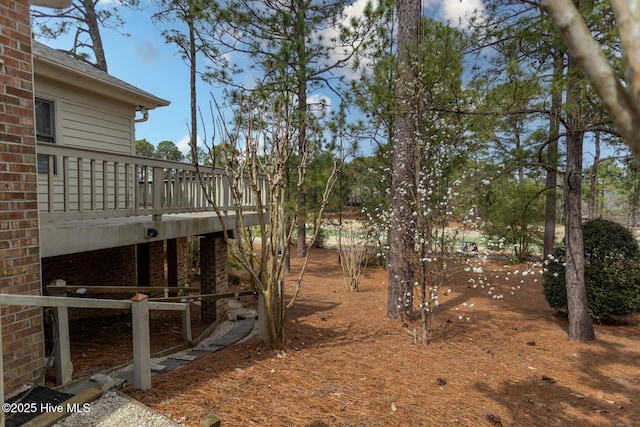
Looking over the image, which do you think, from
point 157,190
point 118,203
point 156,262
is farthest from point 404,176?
point 156,262

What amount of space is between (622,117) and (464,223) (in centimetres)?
507

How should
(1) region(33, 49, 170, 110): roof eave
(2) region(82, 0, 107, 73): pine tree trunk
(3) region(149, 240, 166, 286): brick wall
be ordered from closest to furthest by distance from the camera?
1. (1) region(33, 49, 170, 110): roof eave
2. (3) region(149, 240, 166, 286): brick wall
3. (2) region(82, 0, 107, 73): pine tree trunk

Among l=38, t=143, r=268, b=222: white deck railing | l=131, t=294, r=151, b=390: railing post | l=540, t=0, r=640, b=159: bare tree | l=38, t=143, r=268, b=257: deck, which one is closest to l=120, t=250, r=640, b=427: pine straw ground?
l=131, t=294, r=151, b=390: railing post

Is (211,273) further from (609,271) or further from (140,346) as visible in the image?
(609,271)

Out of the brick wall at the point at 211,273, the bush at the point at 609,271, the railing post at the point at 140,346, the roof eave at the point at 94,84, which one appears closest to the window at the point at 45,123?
the roof eave at the point at 94,84

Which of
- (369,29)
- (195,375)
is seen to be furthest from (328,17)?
(195,375)

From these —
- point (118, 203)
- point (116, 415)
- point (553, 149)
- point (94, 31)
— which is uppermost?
point (94, 31)

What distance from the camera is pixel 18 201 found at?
9.72 feet

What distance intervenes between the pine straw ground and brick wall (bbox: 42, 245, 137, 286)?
10.5ft

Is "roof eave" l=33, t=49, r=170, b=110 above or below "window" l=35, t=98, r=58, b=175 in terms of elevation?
above

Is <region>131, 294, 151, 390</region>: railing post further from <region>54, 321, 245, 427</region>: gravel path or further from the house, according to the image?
the house

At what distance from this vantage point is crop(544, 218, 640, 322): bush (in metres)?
6.49

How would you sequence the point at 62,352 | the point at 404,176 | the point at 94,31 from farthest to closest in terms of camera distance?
the point at 94,31 < the point at 404,176 < the point at 62,352

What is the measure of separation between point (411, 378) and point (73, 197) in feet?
18.2
